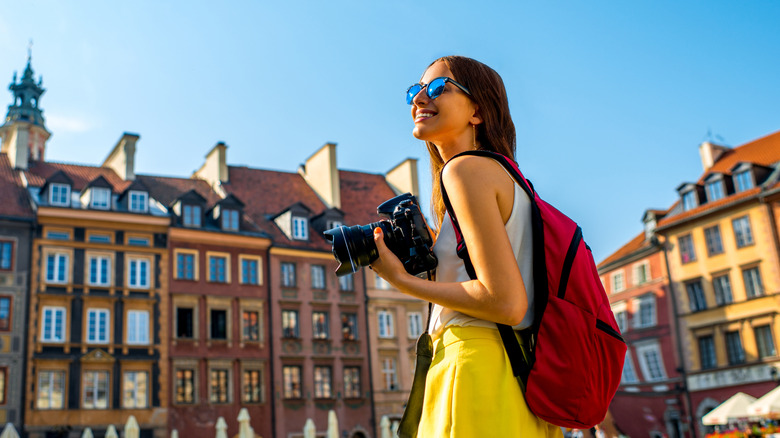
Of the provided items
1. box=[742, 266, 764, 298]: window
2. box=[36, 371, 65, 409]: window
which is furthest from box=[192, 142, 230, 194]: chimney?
box=[742, 266, 764, 298]: window

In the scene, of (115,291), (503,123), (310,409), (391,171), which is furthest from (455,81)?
(391,171)

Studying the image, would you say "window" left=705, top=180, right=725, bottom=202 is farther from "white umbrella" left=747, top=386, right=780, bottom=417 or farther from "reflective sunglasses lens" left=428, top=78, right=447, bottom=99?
"reflective sunglasses lens" left=428, top=78, right=447, bottom=99

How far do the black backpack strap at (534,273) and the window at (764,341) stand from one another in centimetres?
3837

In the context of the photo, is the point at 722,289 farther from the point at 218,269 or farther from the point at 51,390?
the point at 51,390

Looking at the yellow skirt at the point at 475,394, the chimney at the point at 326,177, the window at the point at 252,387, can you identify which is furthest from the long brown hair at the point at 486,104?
the chimney at the point at 326,177

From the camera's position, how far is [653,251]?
43.2 m

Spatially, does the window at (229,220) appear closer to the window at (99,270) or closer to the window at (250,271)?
the window at (250,271)

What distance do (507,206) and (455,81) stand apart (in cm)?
53

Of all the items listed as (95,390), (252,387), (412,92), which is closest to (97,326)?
(95,390)

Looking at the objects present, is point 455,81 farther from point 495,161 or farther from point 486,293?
point 486,293

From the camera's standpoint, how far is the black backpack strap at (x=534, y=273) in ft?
7.61

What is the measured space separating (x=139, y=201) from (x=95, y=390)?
835 cm

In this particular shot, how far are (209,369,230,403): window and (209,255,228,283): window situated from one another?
162 inches

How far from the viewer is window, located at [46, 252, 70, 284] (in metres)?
33.8
